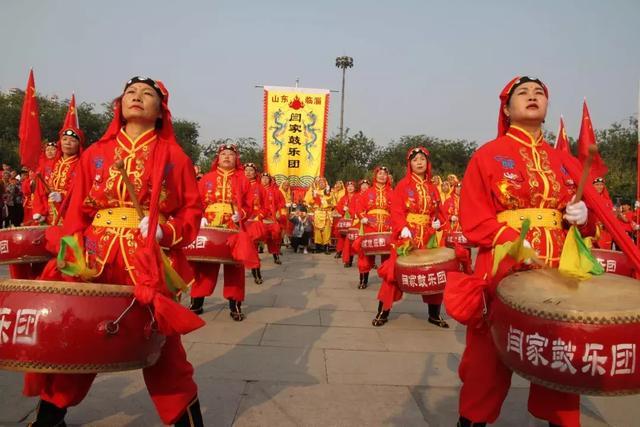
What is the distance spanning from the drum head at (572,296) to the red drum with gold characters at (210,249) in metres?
3.32

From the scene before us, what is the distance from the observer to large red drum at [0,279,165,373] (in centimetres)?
188

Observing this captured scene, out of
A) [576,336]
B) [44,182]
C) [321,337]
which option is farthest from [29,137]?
[576,336]

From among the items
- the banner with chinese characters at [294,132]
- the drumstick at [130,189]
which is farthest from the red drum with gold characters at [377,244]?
the banner with chinese characters at [294,132]

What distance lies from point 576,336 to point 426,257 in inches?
122

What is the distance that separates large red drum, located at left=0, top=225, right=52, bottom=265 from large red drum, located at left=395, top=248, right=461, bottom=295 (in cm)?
337

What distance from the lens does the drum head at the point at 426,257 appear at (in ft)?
15.6

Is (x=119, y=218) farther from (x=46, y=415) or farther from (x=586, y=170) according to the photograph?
(x=586, y=170)

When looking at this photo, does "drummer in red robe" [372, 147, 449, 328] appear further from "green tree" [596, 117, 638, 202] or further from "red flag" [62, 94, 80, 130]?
"green tree" [596, 117, 638, 202]

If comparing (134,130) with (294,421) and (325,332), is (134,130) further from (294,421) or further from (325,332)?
(325,332)

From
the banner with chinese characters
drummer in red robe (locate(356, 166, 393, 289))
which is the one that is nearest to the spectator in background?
the banner with chinese characters

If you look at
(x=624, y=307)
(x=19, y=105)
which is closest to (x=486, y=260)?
(x=624, y=307)

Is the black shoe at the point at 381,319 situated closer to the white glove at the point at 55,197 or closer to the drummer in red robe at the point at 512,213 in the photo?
the drummer in red robe at the point at 512,213

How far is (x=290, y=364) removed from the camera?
3.98 metres

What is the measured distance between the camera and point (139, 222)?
8.46 feet
